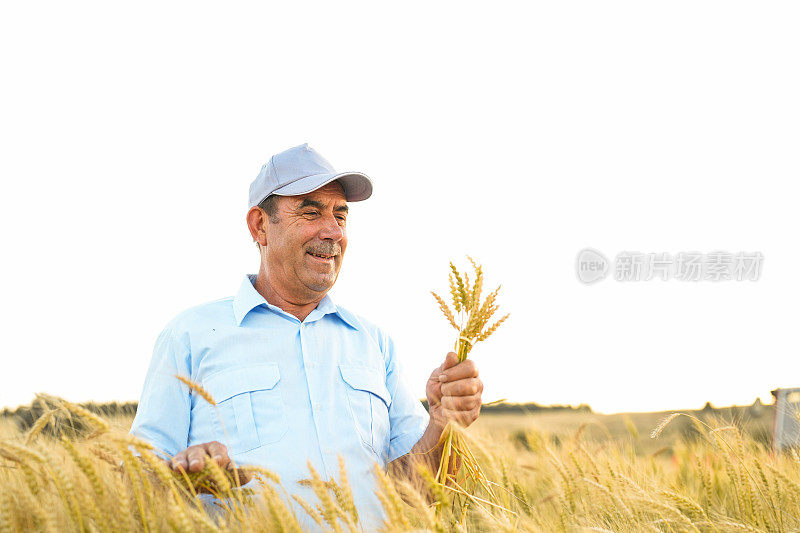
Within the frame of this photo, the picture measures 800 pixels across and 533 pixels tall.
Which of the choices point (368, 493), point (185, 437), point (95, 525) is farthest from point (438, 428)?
point (95, 525)

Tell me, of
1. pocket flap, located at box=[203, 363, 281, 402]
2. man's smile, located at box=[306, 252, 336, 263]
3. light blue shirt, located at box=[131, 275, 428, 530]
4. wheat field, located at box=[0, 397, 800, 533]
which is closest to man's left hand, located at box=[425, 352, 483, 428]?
wheat field, located at box=[0, 397, 800, 533]

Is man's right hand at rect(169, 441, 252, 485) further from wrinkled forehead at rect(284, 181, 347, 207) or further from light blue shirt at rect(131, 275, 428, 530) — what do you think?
wrinkled forehead at rect(284, 181, 347, 207)

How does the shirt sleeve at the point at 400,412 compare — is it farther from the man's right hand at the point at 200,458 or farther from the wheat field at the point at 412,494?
the man's right hand at the point at 200,458

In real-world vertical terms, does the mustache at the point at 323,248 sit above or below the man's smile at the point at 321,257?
above

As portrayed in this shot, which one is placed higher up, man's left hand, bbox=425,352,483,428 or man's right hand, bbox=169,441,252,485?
man's left hand, bbox=425,352,483,428

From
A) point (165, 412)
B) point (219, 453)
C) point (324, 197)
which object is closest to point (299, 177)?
point (324, 197)

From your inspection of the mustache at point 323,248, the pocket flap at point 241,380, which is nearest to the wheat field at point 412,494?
the pocket flap at point 241,380

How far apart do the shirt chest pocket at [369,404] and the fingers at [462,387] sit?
0.68 metres

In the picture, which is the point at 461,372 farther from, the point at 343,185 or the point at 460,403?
the point at 343,185

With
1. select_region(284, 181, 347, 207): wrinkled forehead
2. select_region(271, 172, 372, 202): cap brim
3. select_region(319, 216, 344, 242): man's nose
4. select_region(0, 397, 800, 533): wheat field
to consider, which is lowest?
select_region(0, 397, 800, 533): wheat field

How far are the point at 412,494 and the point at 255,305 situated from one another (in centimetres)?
151

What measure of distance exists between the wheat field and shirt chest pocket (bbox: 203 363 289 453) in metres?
0.23

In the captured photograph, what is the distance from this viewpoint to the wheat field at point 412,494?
5.01 ft

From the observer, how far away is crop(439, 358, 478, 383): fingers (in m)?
2.08
